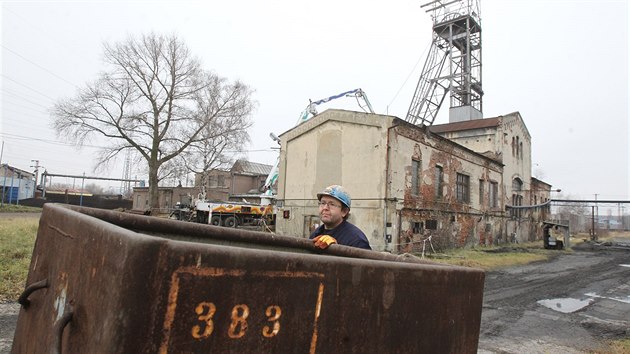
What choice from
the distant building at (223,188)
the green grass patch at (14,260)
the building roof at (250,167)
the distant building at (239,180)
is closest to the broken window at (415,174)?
the green grass patch at (14,260)

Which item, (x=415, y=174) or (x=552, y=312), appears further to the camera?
(x=415, y=174)

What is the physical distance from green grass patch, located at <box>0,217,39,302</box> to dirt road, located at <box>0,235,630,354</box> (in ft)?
2.11

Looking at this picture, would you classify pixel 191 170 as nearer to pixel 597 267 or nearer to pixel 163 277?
pixel 597 267

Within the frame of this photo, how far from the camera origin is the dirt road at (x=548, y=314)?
4.91 meters

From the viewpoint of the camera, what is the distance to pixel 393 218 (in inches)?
607

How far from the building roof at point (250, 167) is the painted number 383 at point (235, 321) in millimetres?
54231

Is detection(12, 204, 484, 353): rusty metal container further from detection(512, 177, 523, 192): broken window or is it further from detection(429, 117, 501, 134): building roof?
detection(512, 177, 523, 192): broken window

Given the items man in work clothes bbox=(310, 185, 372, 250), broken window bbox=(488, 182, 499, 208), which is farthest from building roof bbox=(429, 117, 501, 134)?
man in work clothes bbox=(310, 185, 372, 250)

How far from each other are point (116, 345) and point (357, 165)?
15.8 metres

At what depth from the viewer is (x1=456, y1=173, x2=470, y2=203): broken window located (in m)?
20.3

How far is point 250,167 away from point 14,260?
164ft

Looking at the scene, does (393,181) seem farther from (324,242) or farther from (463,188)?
(324,242)

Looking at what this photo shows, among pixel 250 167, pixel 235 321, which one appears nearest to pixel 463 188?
pixel 235 321

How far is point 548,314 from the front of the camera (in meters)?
6.72
